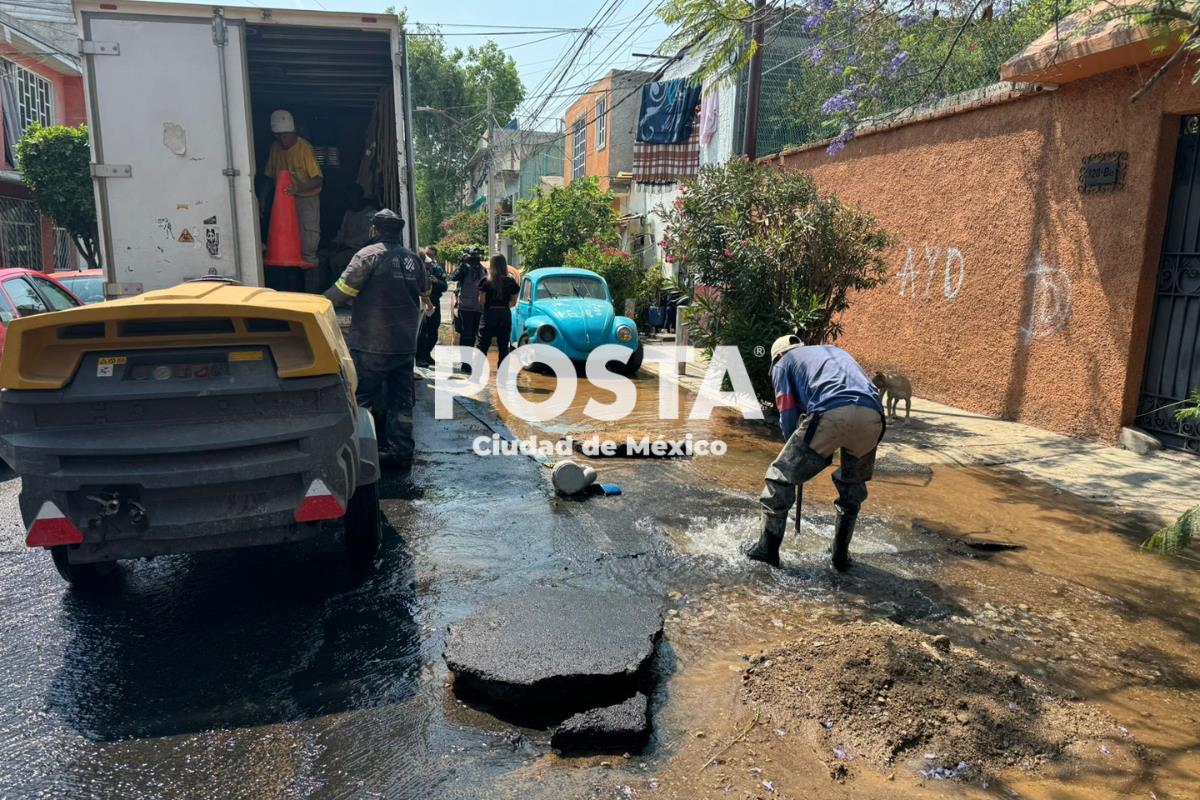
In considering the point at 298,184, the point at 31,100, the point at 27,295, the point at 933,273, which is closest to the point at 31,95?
the point at 31,100

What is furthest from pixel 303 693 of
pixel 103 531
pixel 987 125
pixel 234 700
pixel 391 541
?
pixel 987 125

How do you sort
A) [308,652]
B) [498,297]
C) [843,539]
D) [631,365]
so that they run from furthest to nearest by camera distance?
[631,365] → [498,297] → [843,539] → [308,652]

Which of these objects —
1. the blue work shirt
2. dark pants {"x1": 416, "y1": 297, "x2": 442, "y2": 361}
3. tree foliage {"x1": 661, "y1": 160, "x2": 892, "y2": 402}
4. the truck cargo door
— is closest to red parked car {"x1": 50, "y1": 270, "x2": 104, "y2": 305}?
dark pants {"x1": 416, "y1": 297, "x2": 442, "y2": 361}

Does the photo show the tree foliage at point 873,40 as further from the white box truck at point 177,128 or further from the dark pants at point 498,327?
the dark pants at point 498,327

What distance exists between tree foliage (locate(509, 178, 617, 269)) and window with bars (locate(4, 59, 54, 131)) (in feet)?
37.0

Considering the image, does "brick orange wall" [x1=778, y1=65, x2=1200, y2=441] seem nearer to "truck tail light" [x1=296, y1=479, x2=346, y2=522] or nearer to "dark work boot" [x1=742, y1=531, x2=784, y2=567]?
"dark work boot" [x1=742, y1=531, x2=784, y2=567]

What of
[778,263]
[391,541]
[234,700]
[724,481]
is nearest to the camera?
[234,700]

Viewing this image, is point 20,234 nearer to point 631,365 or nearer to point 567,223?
point 567,223

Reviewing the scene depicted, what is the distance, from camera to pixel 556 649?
330 centimetres

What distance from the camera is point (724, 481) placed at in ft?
20.7

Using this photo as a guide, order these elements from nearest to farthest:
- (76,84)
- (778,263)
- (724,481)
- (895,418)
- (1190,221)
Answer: (724,481), (1190,221), (778,263), (895,418), (76,84)

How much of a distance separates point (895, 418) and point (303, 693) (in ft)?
23.7

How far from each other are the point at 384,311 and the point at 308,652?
10.0ft

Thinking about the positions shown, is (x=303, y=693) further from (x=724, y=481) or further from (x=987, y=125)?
(x=987, y=125)
